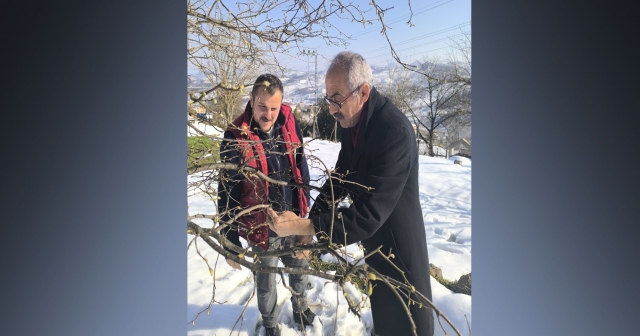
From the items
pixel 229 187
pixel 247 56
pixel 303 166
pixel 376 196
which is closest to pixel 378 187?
pixel 376 196

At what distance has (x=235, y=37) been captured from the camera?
142 cm

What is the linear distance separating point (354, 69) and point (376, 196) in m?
0.37

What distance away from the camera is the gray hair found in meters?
1.22

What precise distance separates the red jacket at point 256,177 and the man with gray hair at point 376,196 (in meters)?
0.05

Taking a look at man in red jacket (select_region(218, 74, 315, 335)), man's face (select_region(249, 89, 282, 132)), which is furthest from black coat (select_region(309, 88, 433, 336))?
man's face (select_region(249, 89, 282, 132))

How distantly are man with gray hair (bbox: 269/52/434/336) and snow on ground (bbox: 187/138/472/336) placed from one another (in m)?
0.03

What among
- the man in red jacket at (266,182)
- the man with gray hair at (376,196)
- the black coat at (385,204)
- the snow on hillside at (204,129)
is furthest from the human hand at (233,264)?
the snow on hillside at (204,129)

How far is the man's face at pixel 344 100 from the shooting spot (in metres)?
1.23

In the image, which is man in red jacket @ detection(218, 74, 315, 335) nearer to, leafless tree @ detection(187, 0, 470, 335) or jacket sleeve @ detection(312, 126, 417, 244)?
leafless tree @ detection(187, 0, 470, 335)

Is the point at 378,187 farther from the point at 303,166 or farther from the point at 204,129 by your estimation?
the point at 204,129

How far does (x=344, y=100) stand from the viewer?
1240mm
